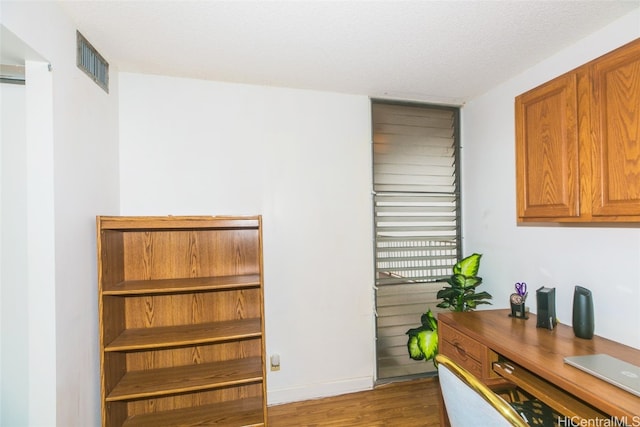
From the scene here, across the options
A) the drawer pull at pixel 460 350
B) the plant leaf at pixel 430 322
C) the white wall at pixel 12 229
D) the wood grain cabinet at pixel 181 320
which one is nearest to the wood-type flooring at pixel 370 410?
the wood grain cabinet at pixel 181 320

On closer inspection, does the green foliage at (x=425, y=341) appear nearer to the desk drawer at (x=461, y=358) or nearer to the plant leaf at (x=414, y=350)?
the plant leaf at (x=414, y=350)

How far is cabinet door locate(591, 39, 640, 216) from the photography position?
4.06 ft

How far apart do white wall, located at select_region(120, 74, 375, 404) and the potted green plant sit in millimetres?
403

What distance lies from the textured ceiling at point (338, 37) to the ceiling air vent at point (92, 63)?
5 cm

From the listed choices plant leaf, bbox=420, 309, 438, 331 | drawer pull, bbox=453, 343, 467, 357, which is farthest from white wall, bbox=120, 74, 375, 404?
drawer pull, bbox=453, 343, 467, 357

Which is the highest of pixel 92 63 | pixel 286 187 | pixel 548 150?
Answer: pixel 92 63

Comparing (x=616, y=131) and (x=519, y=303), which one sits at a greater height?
(x=616, y=131)

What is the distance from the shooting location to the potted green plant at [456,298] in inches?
92.9

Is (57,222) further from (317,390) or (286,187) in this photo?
(317,390)

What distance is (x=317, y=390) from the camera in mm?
2477

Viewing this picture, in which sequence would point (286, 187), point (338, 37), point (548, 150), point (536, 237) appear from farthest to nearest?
point (286, 187) < point (536, 237) < point (338, 37) < point (548, 150)

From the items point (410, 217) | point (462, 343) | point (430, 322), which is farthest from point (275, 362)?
point (410, 217)

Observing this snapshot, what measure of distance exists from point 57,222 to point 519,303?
104 inches

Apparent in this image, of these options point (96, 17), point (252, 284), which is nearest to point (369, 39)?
point (96, 17)
